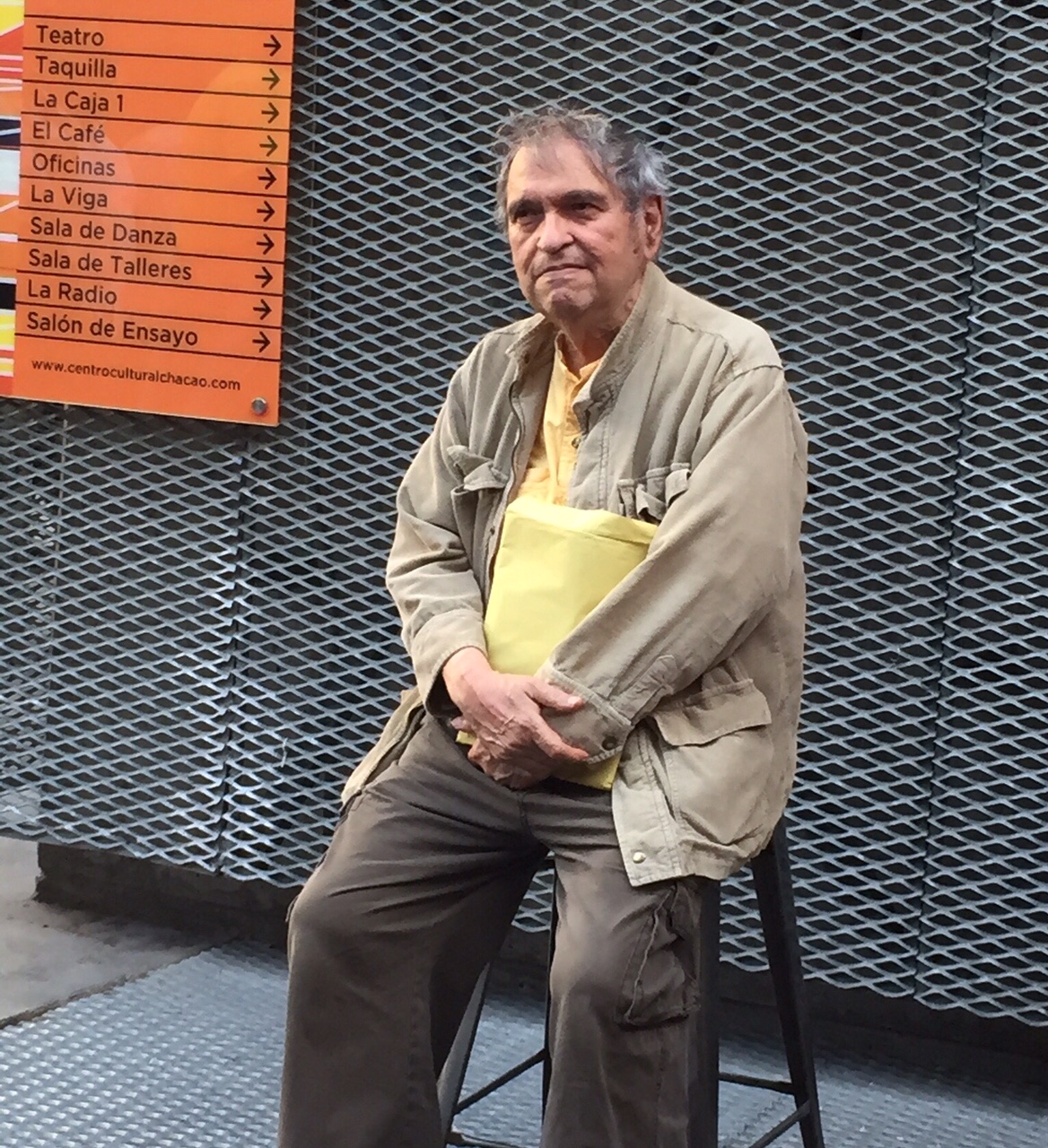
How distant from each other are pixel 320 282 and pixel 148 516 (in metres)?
0.66

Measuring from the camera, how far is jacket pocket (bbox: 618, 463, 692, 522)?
2246mm

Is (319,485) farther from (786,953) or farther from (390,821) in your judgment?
(786,953)

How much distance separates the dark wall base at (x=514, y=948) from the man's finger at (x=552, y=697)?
4.53ft

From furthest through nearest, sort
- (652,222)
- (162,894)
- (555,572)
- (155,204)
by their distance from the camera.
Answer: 1. (162,894)
2. (155,204)
3. (652,222)
4. (555,572)

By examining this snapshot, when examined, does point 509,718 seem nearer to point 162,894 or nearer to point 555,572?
point 555,572

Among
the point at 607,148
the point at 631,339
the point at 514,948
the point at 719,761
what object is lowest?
the point at 514,948

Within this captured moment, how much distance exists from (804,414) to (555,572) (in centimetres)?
101

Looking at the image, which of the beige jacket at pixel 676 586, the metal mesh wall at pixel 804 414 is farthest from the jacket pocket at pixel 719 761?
the metal mesh wall at pixel 804 414

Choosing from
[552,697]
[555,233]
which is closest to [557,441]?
[555,233]

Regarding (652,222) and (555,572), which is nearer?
(555,572)

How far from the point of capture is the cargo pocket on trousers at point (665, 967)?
6.75 feet

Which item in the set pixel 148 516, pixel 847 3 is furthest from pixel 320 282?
pixel 847 3

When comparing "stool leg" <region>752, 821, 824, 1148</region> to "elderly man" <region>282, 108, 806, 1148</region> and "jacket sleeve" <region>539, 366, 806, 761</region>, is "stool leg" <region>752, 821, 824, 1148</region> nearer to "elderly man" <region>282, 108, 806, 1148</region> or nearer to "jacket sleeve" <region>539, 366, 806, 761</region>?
"elderly man" <region>282, 108, 806, 1148</region>

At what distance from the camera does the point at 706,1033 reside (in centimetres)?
230
